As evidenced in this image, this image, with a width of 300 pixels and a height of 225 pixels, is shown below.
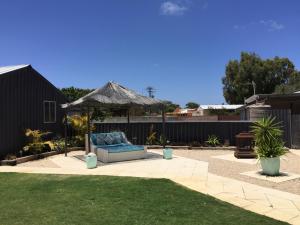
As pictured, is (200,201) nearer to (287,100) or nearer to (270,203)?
(270,203)

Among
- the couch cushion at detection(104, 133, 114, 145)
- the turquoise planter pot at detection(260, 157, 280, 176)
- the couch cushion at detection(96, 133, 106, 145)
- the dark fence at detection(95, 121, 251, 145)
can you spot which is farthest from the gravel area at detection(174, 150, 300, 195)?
the couch cushion at detection(96, 133, 106, 145)

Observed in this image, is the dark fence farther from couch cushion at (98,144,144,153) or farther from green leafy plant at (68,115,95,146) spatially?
couch cushion at (98,144,144,153)

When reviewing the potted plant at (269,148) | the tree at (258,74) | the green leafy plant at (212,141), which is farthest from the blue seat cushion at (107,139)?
the tree at (258,74)

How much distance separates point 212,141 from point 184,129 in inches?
62.8

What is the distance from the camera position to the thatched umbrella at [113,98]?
12430 millimetres

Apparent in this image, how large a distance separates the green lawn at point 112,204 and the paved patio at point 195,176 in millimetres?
447

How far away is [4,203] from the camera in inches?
251

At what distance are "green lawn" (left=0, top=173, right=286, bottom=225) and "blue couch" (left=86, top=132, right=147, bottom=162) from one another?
339 cm

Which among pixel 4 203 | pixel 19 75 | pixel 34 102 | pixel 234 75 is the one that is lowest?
pixel 4 203

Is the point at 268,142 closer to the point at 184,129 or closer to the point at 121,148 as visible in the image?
the point at 121,148

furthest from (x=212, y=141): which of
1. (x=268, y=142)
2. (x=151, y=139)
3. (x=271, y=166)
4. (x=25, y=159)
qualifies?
(x=25, y=159)

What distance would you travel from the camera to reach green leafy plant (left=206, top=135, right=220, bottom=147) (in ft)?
51.4

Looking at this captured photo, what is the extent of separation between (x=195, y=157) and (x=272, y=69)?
46597 mm

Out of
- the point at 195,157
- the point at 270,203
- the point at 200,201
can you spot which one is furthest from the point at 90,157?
the point at 270,203
